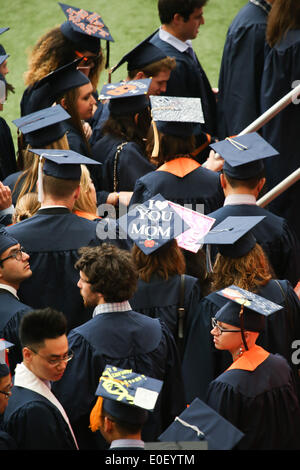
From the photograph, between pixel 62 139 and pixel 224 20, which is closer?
pixel 62 139

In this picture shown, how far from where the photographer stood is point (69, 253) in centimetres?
470

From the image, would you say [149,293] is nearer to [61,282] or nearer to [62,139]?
[61,282]

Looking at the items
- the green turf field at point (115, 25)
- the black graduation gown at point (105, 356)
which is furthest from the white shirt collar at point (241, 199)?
the green turf field at point (115, 25)

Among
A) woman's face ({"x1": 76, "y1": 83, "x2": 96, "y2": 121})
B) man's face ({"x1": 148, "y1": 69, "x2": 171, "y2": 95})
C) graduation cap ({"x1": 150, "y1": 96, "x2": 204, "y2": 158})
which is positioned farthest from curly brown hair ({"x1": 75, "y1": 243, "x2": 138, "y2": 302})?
man's face ({"x1": 148, "y1": 69, "x2": 171, "y2": 95})

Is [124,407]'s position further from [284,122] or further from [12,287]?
[284,122]

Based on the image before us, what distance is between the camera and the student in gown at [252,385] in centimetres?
393

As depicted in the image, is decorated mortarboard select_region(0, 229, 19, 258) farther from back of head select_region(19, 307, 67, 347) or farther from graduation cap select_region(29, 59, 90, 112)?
graduation cap select_region(29, 59, 90, 112)

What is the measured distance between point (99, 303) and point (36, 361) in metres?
0.54

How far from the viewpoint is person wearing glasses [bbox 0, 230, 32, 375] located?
14.0 feet

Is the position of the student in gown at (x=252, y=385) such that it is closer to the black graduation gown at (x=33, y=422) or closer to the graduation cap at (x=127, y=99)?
the black graduation gown at (x=33, y=422)

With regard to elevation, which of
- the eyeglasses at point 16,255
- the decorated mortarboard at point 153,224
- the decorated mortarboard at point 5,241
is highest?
the decorated mortarboard at point 5,241

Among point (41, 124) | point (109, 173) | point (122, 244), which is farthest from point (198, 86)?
point (122, 244)

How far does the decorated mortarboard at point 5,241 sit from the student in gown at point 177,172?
45.8 inches

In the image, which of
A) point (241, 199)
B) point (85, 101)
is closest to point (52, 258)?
point (241, 199)
